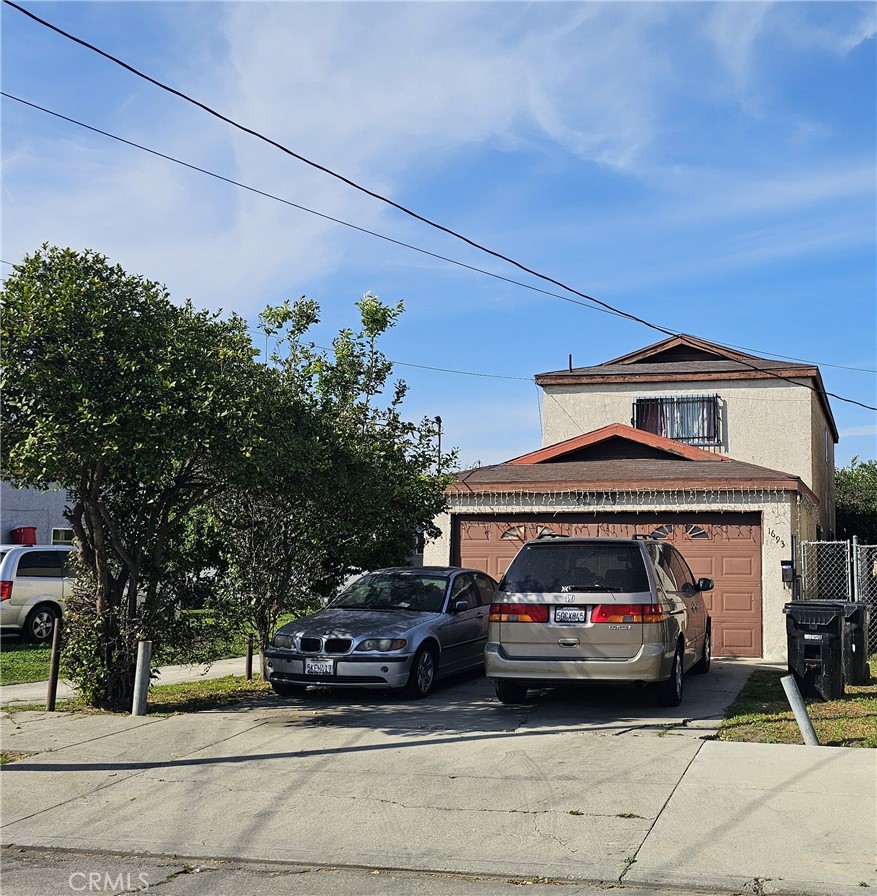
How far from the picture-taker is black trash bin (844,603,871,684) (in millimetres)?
12047

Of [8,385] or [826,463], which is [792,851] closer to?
[8,385]

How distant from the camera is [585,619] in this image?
1002 centimetres

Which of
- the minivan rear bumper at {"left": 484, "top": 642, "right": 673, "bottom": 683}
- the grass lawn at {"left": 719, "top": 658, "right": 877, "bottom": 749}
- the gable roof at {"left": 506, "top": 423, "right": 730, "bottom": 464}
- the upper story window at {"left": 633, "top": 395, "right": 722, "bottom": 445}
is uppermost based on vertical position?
the upper story window at {"left": 633, "top": 395, "right": 722, "bottom": 445}

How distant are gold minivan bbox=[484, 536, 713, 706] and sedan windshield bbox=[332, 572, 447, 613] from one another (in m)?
1.84

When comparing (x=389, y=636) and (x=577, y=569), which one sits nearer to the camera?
(x=577, y=569)

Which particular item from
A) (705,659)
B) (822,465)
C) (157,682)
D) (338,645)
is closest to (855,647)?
(705,659)

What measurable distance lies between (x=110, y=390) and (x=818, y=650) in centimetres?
782

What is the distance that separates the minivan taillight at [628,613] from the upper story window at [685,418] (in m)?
13.8

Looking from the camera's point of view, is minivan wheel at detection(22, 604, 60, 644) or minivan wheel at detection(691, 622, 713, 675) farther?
minivan wheel at detection(22, 604, 60, 644)

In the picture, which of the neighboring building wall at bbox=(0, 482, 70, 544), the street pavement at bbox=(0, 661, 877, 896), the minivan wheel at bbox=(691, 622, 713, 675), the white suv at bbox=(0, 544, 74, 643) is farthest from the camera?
the neighboring building wall at bbox=(0, 482, 70, 544)

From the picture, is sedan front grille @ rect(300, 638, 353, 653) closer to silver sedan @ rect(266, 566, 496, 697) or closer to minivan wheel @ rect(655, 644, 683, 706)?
silver sedan @ rect(266, 566, 496, 697)

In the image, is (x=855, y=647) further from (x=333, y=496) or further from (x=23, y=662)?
(x=23, y=662)

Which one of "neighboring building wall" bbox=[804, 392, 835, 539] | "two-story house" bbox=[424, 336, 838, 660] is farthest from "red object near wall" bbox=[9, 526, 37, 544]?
"neighboring building wall" bbox=[804, 392, 835, 539]

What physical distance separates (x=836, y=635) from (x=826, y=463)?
58.8 feet
